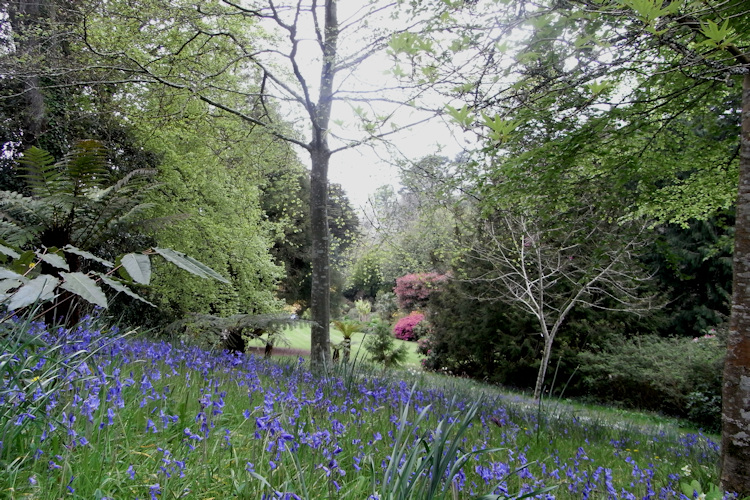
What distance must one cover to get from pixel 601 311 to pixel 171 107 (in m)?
12.6

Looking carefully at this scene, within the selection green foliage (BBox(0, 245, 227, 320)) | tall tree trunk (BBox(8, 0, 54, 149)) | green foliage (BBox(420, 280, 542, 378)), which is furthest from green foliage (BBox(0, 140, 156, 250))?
green foliage (BBox(420, 280, 542, 378))

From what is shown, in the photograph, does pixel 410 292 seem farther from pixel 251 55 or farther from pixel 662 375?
pixel 251 55

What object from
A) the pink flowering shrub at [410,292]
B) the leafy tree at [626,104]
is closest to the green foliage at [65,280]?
the leafy tree at [626,104]

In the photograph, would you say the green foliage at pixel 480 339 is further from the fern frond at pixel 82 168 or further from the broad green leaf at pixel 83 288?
the broad green leaf at pixel 83 288

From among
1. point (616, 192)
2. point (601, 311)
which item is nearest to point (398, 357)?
point (601, 311)

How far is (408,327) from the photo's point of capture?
964 inches

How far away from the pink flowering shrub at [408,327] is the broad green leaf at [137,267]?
74.5ft

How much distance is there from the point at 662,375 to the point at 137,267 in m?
12.1

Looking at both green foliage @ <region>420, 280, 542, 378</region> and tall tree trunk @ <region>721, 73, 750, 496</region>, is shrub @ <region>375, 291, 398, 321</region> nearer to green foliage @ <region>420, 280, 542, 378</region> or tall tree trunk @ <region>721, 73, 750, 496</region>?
green foliage @ <region>420, 280, 542, 378</region>

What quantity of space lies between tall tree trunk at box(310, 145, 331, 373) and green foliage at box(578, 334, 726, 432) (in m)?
7.32

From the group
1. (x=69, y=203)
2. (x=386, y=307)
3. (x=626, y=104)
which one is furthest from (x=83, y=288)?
(x=386, y=307)

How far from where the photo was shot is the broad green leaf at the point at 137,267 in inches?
55.4

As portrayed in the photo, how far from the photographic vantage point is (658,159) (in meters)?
4.92

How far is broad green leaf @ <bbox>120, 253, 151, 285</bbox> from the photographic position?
141 centimetres
